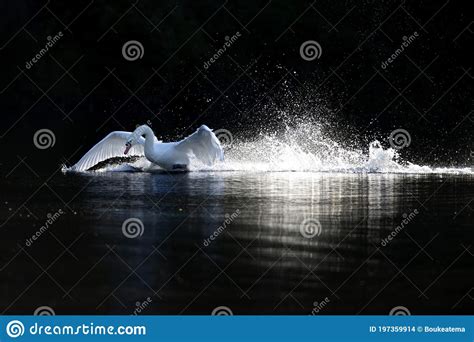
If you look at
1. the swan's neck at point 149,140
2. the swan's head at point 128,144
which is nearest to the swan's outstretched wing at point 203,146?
the swan's neck at point 149,140

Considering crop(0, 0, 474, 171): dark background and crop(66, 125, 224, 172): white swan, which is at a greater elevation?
crop(0, 0, 474, 171): dark background

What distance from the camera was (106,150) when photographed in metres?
22.0

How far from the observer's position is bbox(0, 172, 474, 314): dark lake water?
9.40 meters

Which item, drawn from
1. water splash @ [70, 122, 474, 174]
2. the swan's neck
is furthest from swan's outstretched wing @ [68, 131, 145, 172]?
the swan's neck

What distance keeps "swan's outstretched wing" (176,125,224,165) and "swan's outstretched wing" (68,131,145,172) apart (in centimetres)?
135

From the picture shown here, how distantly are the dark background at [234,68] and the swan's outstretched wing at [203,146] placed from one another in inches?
511

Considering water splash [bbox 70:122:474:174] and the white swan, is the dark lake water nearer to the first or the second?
the white swan

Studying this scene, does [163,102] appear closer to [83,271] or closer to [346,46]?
[346,46]

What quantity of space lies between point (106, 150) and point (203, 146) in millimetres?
2747

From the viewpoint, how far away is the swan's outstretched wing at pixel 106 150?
21562mm

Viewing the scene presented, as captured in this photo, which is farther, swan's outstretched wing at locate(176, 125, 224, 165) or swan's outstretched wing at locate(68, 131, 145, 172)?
swan's outstretched wing at locate(68, 131, 145, 172)

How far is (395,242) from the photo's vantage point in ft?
39.0

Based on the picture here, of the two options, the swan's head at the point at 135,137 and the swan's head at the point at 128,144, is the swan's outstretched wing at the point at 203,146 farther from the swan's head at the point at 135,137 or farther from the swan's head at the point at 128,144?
the swan's head at the point at 128,144

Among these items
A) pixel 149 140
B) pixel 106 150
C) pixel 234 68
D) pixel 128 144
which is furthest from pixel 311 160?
pixel 234 68
